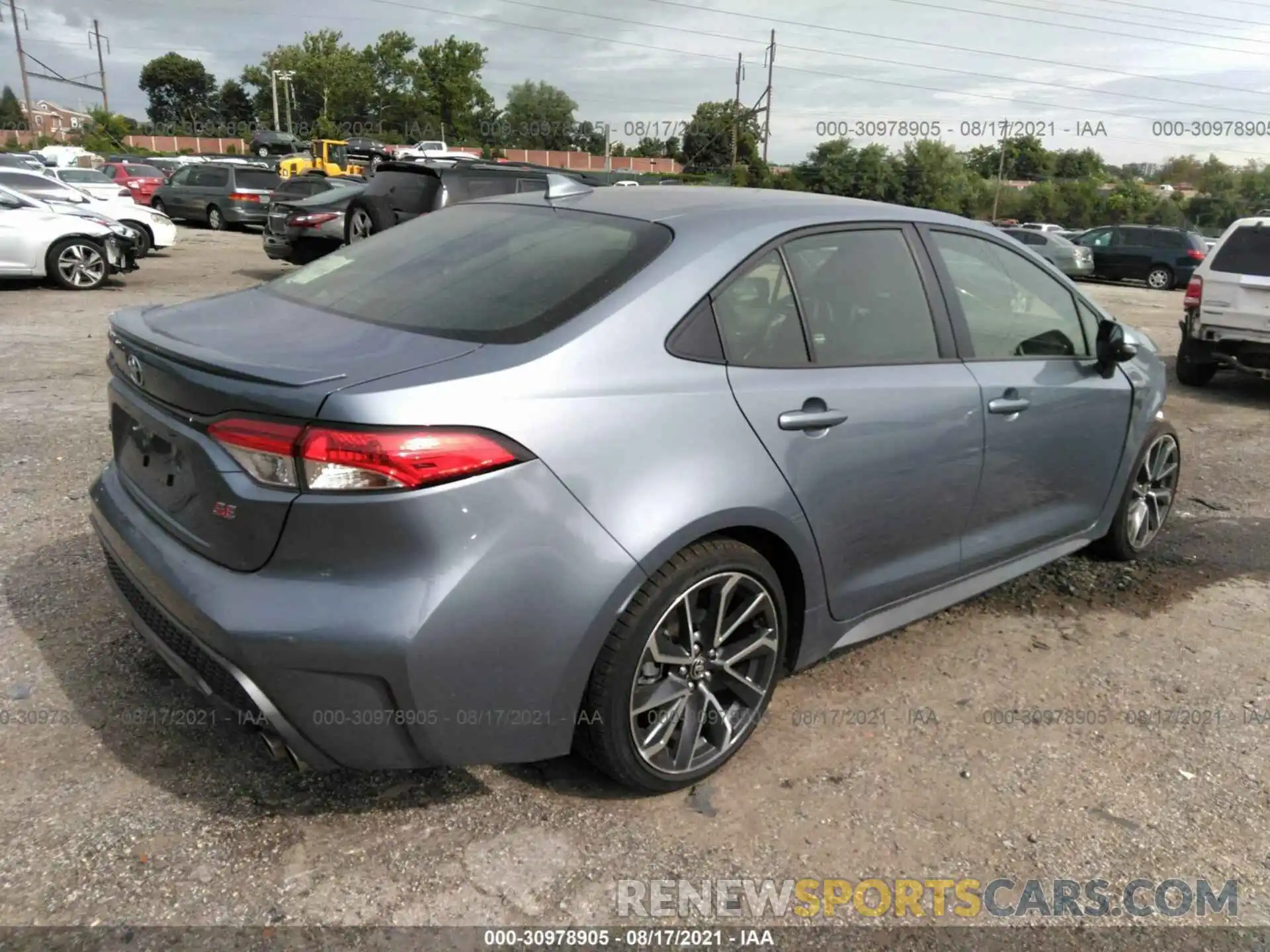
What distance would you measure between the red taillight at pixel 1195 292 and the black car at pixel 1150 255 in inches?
629

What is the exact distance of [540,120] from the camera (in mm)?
79500

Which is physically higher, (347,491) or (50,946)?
(347,491)

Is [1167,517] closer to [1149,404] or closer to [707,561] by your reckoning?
[1149,404]

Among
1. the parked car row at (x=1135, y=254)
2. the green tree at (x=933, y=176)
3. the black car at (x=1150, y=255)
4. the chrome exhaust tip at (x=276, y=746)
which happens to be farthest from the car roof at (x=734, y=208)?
the green tree at (x=933, y=176)

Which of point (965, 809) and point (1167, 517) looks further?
point (1167, 517)

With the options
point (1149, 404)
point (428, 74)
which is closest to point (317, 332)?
point (1149, 404)

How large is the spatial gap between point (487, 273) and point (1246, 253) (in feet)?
27.2

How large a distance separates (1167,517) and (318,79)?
300 feet

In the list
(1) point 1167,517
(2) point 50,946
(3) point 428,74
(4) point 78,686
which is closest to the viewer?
(2) point 50,946

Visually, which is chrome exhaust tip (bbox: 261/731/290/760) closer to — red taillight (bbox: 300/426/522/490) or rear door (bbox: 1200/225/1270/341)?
red taillight (bbox: 300/426/522/490)

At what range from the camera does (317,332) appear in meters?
2.51

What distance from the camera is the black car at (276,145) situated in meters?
50.9

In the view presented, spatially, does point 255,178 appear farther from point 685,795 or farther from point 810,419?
point 685,795

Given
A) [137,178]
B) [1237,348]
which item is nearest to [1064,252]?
[1237,348]
